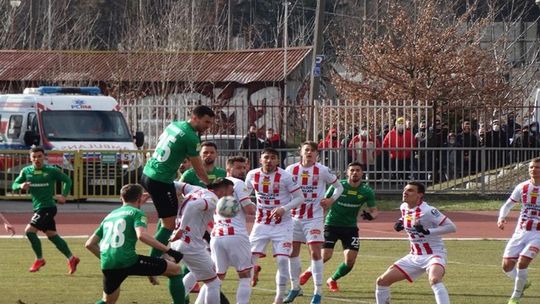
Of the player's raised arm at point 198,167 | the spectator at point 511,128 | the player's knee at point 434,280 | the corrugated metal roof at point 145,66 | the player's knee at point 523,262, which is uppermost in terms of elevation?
the corrugated metal roof at point 145,66

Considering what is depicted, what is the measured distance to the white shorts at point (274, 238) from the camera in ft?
53.2

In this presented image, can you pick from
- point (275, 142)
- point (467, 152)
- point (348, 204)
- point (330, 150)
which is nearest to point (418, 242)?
point (348, 204)

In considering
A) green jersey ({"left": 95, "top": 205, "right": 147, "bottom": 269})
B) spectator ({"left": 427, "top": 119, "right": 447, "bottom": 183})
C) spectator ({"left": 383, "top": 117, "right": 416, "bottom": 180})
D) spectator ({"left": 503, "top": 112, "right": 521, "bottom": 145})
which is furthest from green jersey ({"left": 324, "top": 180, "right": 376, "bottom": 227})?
spectator ({"left": 503, "top": 112, "right": 521, "bottom": 145})

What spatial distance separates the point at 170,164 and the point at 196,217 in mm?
997

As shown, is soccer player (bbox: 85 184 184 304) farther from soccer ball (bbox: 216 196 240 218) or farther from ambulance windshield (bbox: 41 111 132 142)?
ambulance windshield (bbox: 41 111 132 142)

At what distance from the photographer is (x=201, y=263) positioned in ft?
46.5

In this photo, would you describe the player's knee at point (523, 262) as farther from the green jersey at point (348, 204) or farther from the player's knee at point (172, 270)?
the player's knee at point (172, 270)

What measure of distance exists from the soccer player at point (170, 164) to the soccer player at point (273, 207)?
4.61ft

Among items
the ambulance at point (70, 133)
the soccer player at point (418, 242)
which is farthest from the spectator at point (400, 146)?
the soccer player at point (418, 242)

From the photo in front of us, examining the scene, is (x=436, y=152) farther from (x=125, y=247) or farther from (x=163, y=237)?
(x=125, y=247)

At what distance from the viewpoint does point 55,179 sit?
2052 cm

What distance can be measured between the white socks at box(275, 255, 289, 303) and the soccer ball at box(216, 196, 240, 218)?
2.07m

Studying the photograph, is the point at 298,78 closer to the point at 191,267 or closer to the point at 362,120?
the point at 362,120

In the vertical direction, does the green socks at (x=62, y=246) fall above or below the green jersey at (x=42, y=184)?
below
